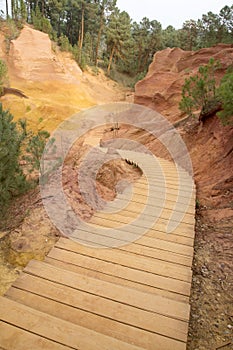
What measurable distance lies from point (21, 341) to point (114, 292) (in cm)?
67

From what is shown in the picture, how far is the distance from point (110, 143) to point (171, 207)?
23.5 ft

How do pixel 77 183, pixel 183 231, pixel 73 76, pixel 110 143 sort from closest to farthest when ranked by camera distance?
1. pixel 183 231
2. pixel 77 183
3. pixel 110 143
4. pixel 73 76

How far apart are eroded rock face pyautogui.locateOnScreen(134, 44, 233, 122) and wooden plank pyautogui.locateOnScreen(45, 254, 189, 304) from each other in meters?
8.73

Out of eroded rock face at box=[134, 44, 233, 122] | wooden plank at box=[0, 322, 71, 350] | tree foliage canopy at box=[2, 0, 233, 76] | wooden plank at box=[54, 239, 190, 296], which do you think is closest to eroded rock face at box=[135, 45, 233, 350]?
wooden plank at box=[54, 239, 190, 296]

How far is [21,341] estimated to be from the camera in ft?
4.29

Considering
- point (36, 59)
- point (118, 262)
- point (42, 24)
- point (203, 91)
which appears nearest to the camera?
point (118, 262)

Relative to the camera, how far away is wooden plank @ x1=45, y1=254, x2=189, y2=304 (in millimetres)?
1867

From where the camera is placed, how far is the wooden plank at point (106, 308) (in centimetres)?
150

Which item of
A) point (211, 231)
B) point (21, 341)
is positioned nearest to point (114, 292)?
point (21, 341)

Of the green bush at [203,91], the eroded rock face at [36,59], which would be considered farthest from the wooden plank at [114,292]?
the eroded rock face at [36,59]

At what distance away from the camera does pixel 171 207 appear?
10.8 feet

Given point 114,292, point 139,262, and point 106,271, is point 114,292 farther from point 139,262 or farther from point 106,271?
point 139,262

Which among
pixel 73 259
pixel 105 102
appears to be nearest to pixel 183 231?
pixel 73 259

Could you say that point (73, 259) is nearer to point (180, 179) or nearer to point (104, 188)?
point (104, 188)
